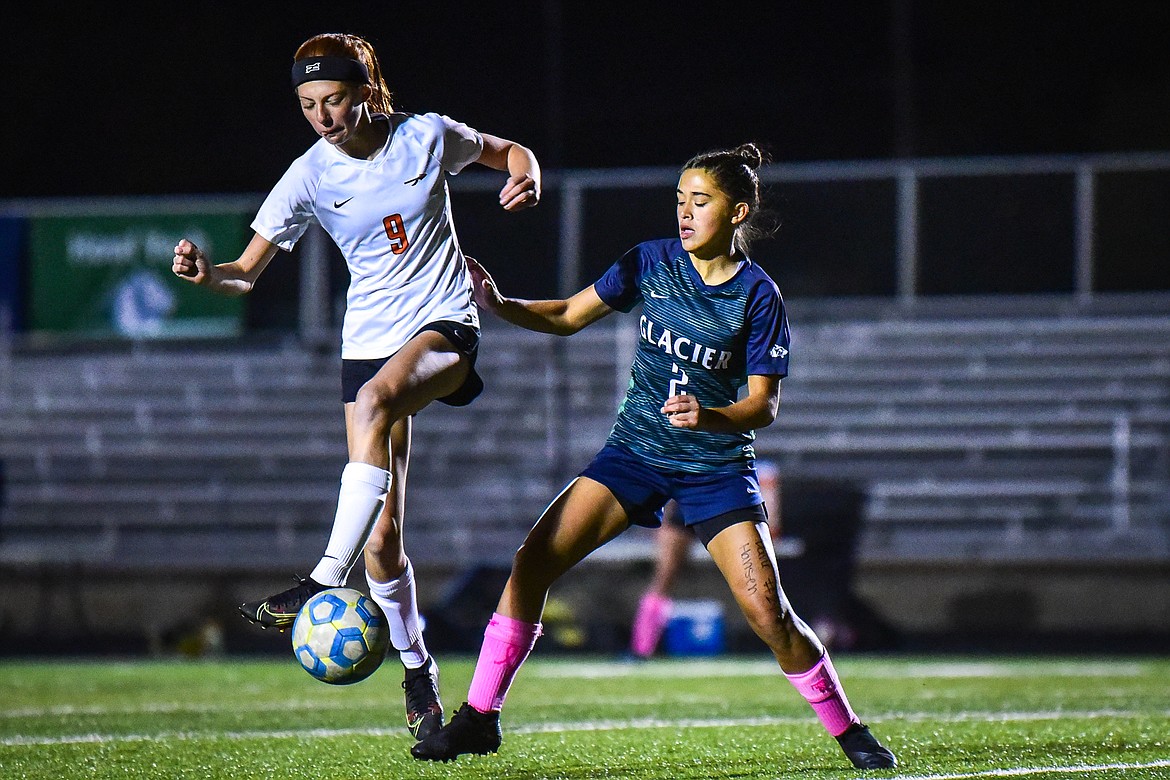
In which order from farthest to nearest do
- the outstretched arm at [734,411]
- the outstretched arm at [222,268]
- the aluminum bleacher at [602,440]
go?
the aluminum bleacher at [602,440]
the outstretched arm at [222,268]
the outstretched arm at [734,411]

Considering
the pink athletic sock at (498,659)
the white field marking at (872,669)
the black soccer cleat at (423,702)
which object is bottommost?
the white field marking at (872,669)

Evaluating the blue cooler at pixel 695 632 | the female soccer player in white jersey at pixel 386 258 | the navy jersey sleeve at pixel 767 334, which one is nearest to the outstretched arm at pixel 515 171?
the female soccer player in white jersey at pixel 386 258

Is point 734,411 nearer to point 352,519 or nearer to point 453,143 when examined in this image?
point 352,519

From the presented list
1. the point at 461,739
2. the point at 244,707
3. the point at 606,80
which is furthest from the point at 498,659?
the point at 606,80

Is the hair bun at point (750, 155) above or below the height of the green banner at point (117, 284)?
above

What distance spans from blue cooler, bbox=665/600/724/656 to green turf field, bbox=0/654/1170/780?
1176 millimetres

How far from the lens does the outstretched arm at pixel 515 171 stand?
4.62 meters

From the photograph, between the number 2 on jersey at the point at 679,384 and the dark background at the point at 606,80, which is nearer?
the number 2 on jersey at the point at 679,384

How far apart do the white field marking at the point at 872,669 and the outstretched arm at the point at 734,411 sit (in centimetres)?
475

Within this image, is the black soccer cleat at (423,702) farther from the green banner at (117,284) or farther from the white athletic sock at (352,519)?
the green banner at (117,284)

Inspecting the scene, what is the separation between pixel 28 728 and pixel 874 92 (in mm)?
15834

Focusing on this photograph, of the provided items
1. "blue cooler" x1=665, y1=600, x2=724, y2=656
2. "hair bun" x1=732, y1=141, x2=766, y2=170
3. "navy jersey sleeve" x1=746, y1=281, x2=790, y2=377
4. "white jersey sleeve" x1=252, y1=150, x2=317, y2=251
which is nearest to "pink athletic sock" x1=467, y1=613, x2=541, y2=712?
"navy jersey sleeve" x1=746, y1=281, x2=790, y2=377

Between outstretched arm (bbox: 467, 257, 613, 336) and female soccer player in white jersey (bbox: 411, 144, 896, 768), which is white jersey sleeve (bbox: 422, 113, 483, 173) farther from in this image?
female soccer player in white jersey (bbox: 411, 144, 896, 768)

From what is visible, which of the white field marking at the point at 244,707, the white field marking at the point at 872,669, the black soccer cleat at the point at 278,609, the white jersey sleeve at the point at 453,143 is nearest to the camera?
the black soccer cleat at the point at 278,609
